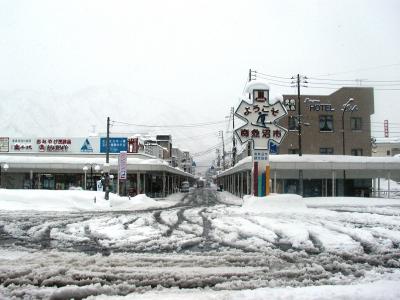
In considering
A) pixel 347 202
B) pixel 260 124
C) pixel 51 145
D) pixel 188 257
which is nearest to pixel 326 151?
pixel 347 202

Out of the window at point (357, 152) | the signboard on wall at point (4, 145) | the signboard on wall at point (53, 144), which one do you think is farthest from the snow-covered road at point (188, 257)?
the window at point (357, 152)

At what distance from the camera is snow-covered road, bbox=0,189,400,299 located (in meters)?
6.78

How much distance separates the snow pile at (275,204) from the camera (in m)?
22.3

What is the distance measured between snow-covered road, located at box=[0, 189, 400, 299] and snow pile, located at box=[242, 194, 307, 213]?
7041mm

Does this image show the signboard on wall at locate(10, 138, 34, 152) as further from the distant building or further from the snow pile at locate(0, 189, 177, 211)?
the distant building

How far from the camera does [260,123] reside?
25781mm

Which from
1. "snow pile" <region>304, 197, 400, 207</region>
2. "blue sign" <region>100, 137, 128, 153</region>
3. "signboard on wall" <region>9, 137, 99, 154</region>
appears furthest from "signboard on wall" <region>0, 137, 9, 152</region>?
"snow pile" <region>304, 197, 400, 207</region>

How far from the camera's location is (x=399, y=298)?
18.9ft

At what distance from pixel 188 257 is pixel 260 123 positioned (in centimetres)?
1744

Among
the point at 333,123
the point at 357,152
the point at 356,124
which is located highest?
the point at 333,123

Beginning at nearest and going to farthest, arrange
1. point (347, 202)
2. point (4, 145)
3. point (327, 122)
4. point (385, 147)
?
1. point (347, 202)
2. point (4, 145)
3. point (327, 122)
4. point (385, 147)

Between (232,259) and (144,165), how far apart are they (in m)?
36.6

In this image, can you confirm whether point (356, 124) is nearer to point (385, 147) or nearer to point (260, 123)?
point (260, 123)

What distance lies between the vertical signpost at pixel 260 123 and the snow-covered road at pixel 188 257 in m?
10.5
